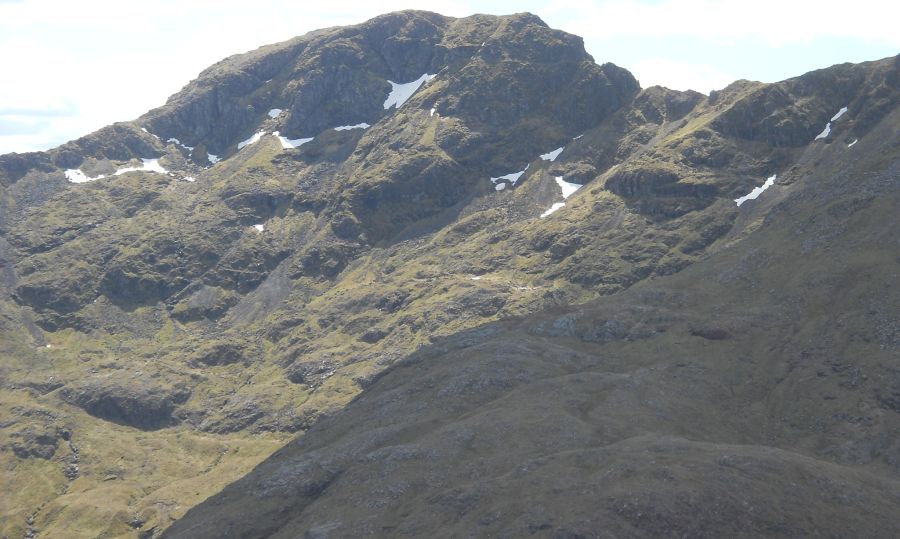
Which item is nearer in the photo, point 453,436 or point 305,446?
point 453,436

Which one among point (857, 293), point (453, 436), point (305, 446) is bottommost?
point (305, 446)

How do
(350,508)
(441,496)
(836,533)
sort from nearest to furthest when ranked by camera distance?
1. (836,533)
2. (441,496)
3. (350,508)

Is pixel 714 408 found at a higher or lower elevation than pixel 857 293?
lower

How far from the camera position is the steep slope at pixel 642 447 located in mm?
118062

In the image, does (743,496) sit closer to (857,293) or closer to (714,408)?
(714,408)

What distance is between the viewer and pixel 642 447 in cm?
13900

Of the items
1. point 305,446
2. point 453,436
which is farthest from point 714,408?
point 305,446

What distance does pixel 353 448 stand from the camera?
173m

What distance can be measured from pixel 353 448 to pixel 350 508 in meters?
27.4

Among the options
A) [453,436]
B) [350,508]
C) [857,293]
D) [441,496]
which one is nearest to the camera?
[441,496]

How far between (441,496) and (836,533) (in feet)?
190

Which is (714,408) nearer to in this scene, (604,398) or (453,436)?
(604,398)

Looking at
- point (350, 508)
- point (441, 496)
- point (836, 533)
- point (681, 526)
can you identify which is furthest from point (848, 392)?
point (350, 508)

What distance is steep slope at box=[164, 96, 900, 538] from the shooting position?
11806 cm
